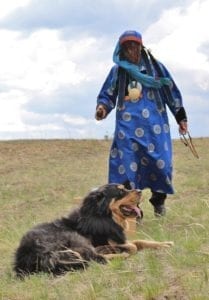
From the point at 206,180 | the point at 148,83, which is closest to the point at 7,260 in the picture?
the point at 148,83

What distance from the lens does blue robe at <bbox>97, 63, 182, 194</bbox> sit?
24.5ft

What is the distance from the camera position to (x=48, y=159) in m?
17.8

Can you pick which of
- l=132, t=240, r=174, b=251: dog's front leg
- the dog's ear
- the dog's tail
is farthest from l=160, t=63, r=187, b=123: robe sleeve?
the dog's tail

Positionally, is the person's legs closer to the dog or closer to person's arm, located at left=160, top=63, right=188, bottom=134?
person's arm, located at left=160, top=63, right=188, bottom=134

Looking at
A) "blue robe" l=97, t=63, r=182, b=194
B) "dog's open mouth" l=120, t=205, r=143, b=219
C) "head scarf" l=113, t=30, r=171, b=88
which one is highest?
"head scarf" l=113, t=30, r=171, b=88

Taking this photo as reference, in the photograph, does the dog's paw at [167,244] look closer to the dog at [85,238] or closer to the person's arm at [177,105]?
the dog at [85,238]

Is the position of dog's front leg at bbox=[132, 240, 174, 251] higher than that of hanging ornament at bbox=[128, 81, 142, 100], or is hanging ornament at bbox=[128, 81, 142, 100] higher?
hanging ornament at bbox=[128, 81, 142, 100]

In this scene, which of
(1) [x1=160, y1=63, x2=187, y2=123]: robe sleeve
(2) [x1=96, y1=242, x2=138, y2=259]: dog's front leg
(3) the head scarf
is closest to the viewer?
(2) [x1=96, y1=242, x2=138, y2=259]: dog's front leg

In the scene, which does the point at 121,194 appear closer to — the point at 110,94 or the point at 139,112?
the point at 139,112

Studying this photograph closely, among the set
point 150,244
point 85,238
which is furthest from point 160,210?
point 85,238

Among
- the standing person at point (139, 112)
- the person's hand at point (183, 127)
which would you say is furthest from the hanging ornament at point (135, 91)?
the person's hand at point (183, 127)

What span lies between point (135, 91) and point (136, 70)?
0.24 meters

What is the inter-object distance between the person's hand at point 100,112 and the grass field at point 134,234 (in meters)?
1.29

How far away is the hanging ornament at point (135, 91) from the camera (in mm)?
7473
